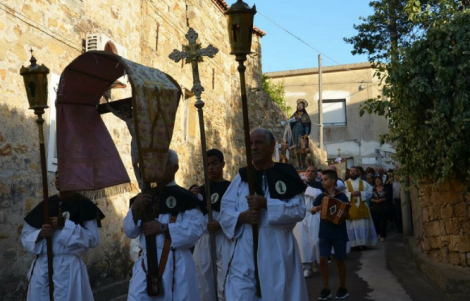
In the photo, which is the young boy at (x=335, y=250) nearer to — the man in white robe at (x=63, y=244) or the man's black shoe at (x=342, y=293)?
the man's black shoe at (x=342, y=293)

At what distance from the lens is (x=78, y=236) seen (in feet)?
19.8

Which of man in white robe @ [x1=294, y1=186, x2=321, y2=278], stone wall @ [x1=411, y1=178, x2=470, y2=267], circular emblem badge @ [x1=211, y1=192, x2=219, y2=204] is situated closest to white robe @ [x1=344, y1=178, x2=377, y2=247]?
man in white robe @ [x1=294, y1=186, x2=321, y2=278]

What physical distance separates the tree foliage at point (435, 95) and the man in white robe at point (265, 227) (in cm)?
332

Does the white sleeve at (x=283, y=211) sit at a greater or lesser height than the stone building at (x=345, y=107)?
lesser

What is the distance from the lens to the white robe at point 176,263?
5214mm

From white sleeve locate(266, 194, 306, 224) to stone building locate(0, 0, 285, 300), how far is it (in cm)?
186

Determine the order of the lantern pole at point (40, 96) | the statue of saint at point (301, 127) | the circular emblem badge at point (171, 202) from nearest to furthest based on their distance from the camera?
1. the circular emblem badge at point (171, 202)
2. the lantern pole at point (40, 96)
3. the statue of saint at point (301, 127)

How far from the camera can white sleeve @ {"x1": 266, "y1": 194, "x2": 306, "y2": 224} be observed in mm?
5172

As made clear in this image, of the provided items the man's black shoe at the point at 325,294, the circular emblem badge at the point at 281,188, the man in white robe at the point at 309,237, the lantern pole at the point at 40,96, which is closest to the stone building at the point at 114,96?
the lantern pole at the point at 40,96

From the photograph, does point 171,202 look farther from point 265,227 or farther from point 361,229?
point 361,229

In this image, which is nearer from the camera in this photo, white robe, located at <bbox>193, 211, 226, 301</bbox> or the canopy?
the canopy

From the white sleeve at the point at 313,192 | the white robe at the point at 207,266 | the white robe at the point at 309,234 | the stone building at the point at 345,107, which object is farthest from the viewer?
the stone building at the point at 345,107

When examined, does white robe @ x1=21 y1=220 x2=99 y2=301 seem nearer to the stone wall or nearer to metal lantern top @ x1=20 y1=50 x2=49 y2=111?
metal lantern top @ x1=20 y1=50 x2=49 y2=111

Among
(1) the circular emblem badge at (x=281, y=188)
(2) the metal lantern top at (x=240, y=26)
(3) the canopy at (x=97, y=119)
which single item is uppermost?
(2) the metal lantern top at (x=240, y=26)
